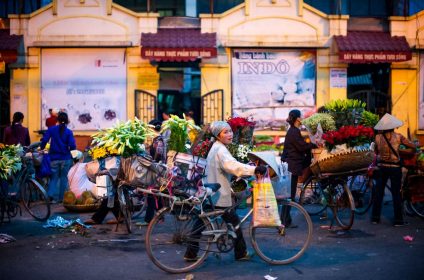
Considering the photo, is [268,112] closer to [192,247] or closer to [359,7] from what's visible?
[359,7]

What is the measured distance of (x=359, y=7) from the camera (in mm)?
19297

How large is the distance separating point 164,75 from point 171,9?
91.3 inches

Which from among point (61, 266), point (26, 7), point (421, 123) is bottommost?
point (61, 266)

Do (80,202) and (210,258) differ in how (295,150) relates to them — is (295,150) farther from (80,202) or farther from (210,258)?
(80,202)

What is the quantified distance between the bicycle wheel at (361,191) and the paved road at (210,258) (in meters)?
0.99

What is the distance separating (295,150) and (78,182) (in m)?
4.48

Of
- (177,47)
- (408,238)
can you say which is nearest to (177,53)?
(177,47)

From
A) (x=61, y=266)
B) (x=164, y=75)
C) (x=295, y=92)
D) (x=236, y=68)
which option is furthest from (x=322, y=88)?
(x=61, y=266)

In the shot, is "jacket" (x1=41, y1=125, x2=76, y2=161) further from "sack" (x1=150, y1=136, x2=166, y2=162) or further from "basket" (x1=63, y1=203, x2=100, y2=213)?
"sack" (x1=150, y1=136, x2=166, y2=162)

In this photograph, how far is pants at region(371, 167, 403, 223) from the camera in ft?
32.0

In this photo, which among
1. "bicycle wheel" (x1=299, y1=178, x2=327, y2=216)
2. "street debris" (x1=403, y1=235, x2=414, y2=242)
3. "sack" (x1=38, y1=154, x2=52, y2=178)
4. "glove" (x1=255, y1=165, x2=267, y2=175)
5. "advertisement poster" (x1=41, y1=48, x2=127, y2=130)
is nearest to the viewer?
"glove" (x1=255, y1=165, x2=267, y2=175)

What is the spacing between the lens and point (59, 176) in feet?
39.8

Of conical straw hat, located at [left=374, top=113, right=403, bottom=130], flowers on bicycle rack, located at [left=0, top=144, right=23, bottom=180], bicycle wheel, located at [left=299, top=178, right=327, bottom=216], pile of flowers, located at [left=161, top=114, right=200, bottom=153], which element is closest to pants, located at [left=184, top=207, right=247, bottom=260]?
pile of flowers, located at [left=161, top=114, right=200, bottom=153]

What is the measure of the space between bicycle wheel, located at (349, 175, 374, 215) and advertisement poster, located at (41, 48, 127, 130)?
8.82 m
